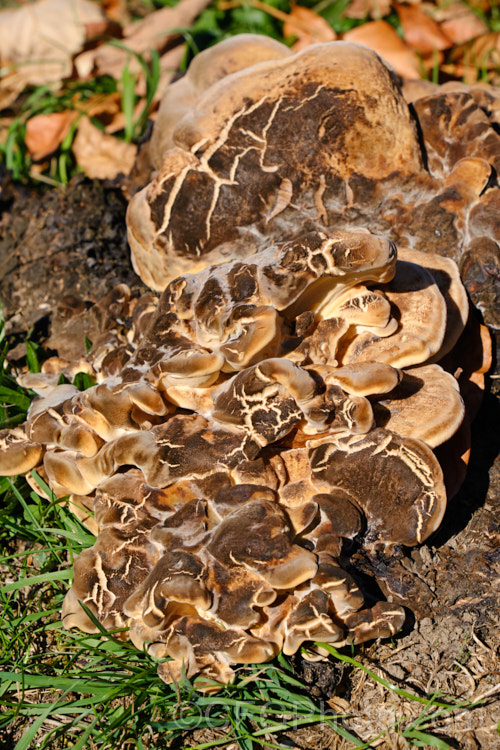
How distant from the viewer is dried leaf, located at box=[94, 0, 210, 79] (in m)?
5.69

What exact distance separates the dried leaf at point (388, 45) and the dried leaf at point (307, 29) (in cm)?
24

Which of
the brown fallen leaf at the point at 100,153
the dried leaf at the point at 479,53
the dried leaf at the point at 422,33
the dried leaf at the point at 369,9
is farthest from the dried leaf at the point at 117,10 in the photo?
the dried leaf at the point at 479,53

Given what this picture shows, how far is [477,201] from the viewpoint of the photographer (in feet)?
10.8

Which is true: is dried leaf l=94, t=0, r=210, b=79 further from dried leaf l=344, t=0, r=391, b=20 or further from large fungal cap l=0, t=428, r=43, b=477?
large fungal cap l=0, t=428, r=43, b=477

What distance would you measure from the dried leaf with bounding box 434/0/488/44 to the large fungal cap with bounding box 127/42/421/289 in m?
3.40

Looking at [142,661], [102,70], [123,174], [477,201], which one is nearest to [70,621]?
[142,661]

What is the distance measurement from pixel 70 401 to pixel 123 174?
2627 mm

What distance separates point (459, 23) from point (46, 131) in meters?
4.12

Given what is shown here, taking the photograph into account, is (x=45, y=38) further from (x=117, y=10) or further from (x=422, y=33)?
(x=422, y=33)

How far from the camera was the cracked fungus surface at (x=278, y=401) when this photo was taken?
2.44 metres

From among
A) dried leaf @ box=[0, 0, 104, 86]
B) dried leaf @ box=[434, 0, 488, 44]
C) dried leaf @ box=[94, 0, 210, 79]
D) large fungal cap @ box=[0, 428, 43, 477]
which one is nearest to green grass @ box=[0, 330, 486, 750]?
large fungal cap @ box=[0, 428, 43, 477]

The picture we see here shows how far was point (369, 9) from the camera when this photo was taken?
6121 mm

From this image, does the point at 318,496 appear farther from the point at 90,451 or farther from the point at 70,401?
the point at 70,401

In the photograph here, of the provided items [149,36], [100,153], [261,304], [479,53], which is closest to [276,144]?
[261,304]
